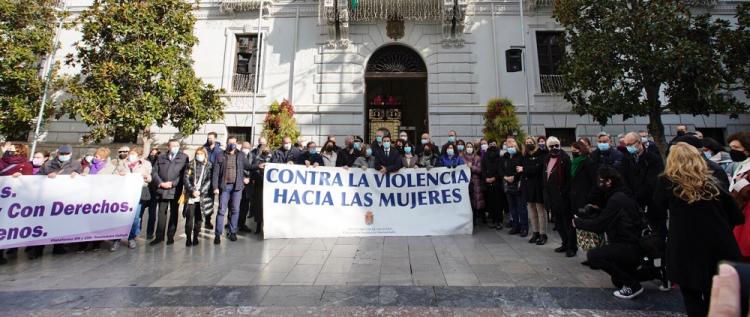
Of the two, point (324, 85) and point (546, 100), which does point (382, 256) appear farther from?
point (546, 100)

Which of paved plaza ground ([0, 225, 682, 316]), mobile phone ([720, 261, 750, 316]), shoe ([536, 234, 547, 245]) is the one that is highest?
mobile phone ([720, 261, 750, 316])

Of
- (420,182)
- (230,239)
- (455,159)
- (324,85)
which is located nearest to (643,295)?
(420,182)

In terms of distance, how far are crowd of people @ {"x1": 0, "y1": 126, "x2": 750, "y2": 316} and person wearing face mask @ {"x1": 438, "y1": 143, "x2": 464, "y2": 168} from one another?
3 cm

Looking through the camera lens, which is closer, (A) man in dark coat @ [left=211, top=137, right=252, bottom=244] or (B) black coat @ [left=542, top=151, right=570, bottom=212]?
(B) black coat @ [left=542, top=151, right=570, bottom=212]

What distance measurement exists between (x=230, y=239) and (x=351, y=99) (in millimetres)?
8352

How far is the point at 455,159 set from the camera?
817 cm

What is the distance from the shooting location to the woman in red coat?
5.86 meters

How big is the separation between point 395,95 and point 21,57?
15.1m

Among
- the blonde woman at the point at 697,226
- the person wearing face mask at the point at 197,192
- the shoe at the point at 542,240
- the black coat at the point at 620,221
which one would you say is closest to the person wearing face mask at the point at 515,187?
the shoe at the point at 542,240

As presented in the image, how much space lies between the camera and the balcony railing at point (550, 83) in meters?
13.8

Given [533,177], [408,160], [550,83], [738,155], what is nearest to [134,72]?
[408,160]

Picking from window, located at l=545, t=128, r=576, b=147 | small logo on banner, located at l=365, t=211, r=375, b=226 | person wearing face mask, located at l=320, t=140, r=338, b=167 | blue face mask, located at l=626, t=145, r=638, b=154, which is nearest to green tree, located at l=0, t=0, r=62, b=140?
person wearing face mask, located at l=320, t=140, r=338, b=167

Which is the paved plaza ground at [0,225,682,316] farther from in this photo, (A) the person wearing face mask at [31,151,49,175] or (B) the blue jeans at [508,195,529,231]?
(A) the person wearing face mask at [31,151,49,175]

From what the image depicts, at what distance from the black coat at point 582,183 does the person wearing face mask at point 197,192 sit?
22.0 ft
